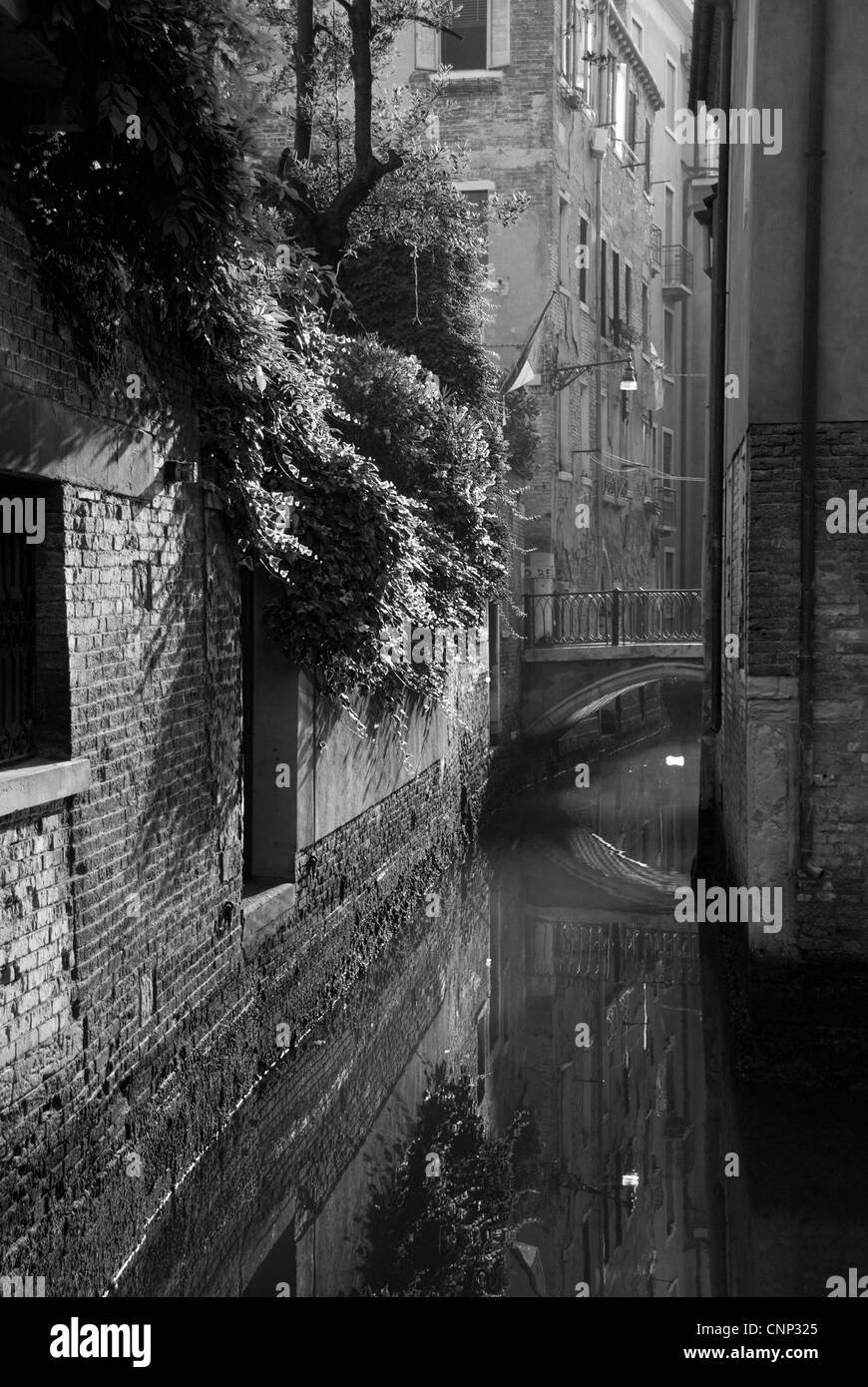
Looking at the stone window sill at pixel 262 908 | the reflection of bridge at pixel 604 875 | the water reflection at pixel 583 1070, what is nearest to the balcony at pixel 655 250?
the reflection of bridge at pixel 604 875

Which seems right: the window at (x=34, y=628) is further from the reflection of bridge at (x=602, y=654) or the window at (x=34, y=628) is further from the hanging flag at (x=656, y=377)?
the hanging flag at (x=656, y=377)

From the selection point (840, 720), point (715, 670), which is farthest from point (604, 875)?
point (840, 720)

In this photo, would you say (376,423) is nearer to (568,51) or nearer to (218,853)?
(218,853)

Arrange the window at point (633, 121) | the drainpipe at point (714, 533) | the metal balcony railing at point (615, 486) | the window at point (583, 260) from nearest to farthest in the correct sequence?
the drainpipe at point (714, 533), the window at point (583, 260), the metal balcony railing at point (615, 486), the window at point (633, 121)

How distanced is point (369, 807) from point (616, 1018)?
89.4 inches

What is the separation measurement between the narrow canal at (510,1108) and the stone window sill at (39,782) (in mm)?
1822

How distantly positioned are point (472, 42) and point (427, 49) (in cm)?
60

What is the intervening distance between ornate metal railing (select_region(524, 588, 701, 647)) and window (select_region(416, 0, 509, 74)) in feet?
23.1

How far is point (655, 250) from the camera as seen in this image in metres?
28.8

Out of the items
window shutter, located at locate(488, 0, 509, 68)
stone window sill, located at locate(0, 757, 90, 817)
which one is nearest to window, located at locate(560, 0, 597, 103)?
window shutter, located at locate(488, 0, 509, 68)

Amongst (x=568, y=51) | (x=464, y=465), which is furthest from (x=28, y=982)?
(x=568, y=51)

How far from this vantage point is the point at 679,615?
19109 mm

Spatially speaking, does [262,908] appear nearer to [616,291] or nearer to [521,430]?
[521,430]

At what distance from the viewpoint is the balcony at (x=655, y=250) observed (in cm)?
2844
